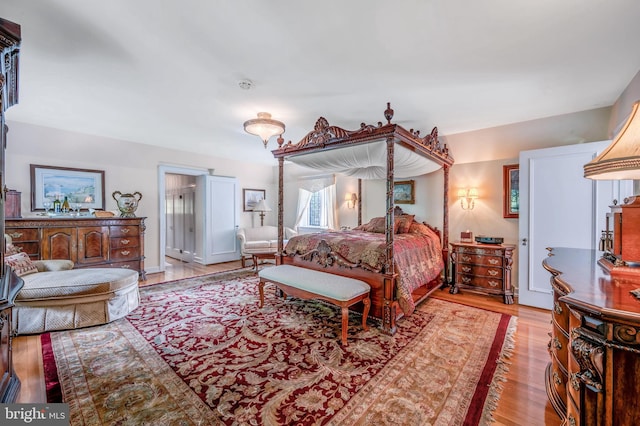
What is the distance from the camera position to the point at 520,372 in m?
2.10

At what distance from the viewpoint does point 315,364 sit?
2.19 m

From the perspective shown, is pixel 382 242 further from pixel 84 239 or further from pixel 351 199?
pixel 84 239

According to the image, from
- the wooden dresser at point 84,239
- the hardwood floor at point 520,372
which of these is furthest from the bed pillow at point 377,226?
the wooden dresser at point 84,239

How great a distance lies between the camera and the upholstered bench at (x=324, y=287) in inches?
102

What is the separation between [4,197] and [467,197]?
16.8 ft

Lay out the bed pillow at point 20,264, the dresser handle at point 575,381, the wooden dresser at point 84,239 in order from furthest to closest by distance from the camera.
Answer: the wooden dresser at point 84,239 < the bed pillow at point 20,264 < the dresser handle at point 575,381

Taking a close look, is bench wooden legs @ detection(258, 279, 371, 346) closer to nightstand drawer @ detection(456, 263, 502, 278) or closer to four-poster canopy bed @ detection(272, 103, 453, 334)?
four-poster canopy bed @ detection(272, 103, 453, 334)

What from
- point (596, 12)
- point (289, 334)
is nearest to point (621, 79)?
point (596, 12)

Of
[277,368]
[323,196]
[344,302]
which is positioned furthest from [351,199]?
[277,368]

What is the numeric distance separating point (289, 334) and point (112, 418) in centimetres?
145

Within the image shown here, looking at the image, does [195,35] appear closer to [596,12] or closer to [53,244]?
[596,12]

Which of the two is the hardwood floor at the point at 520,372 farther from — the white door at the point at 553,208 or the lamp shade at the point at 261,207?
the lamp shade at the point at 261,207

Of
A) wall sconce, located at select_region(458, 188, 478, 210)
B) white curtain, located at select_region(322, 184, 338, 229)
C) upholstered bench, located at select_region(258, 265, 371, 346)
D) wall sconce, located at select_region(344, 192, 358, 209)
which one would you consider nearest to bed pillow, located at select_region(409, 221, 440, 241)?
wall sconce, located at select_region(458, 188, 478, 210)

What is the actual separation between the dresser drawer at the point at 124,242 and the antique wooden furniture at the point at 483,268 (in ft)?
17.4
